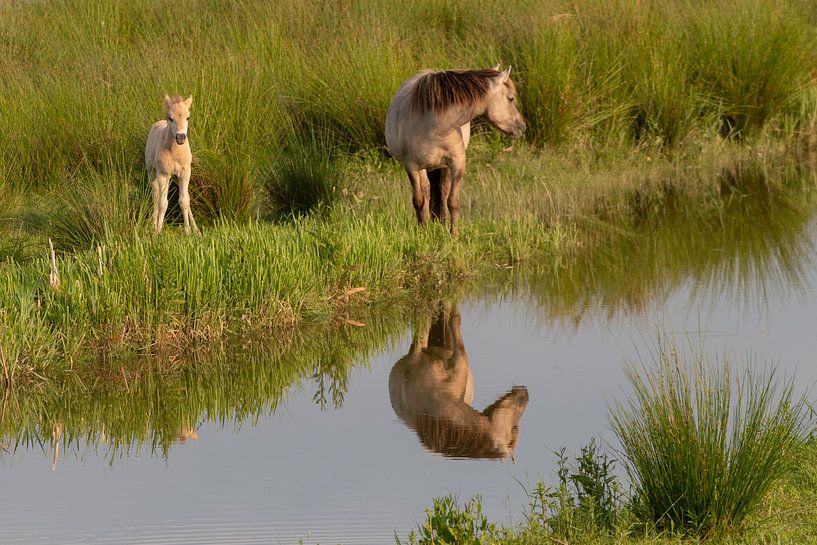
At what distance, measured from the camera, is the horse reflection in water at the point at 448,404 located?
677 centimetres

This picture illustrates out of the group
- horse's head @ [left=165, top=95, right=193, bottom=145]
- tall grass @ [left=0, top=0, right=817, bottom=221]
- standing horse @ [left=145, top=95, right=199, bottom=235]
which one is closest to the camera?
horse's head @ [left=165, top=95, right=193, bottom=145]

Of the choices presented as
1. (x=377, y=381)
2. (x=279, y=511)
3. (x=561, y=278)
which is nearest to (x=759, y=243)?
(x=561, y=278)

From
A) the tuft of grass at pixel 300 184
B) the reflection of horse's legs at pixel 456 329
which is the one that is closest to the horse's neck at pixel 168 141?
the tuft of grass at pixel 300 184

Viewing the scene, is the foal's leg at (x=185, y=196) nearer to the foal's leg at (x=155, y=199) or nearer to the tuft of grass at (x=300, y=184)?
the foal's leg at (x=155, y=199)

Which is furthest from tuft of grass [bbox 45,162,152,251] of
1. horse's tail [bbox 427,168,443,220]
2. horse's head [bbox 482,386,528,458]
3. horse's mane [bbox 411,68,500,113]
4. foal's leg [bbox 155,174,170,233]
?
horse's head [bbox 482,386,528,458]

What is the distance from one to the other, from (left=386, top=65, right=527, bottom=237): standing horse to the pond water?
1173 mm

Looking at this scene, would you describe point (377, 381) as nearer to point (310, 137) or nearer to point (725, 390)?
point (725, 390)

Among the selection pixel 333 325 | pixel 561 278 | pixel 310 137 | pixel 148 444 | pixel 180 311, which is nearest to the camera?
pixel 148 444

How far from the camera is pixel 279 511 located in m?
5.71

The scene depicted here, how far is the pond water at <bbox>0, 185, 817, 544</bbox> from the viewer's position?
5715 mm

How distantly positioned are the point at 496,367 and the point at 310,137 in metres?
7.34

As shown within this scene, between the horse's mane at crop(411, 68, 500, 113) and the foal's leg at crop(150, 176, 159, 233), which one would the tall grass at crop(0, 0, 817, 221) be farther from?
the horse's mane at crop(411, 68, 500, 113)

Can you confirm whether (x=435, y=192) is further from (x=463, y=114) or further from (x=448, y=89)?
(x=448, y=89)

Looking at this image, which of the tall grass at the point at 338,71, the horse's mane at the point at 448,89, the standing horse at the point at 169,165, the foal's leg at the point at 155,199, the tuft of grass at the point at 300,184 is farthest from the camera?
the tall grass at the point at 338,71
